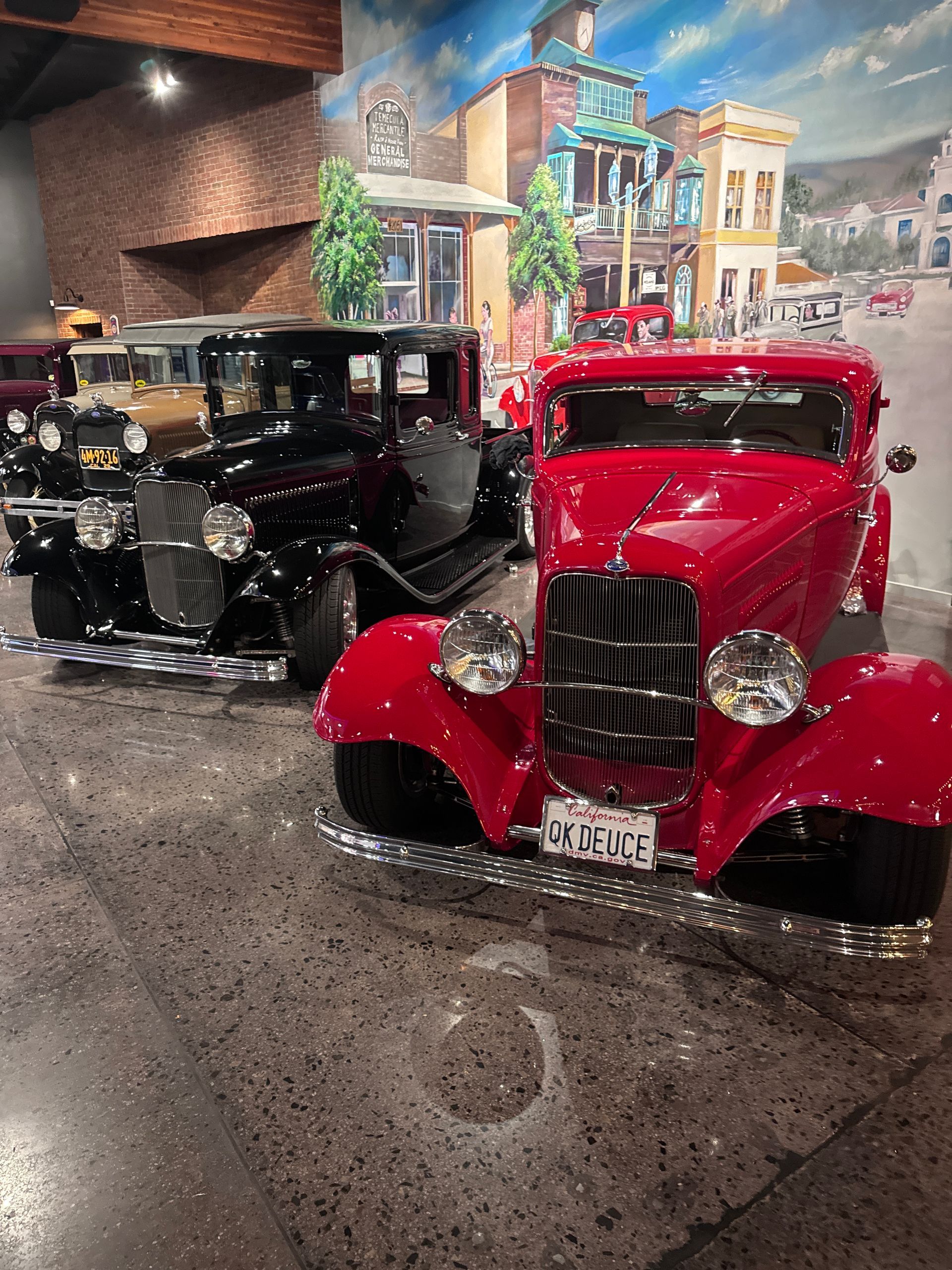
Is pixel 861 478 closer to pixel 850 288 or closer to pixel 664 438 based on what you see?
pixel 664 438

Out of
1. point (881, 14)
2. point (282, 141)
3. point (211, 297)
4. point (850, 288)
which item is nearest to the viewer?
point (881, 14)

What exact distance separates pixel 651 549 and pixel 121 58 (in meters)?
12.0

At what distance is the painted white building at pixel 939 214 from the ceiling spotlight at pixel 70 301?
12.2 meters

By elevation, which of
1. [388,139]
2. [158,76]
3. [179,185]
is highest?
[158,76]

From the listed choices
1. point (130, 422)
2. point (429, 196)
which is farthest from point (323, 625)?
point (429, 196)

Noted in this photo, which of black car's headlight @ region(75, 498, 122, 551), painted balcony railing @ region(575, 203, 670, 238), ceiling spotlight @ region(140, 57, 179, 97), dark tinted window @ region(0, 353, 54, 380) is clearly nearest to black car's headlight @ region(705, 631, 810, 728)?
black car's headlight @ region(75, 498, 122, 551)

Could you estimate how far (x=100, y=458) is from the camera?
6.59 meters

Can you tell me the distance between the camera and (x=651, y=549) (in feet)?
6.88

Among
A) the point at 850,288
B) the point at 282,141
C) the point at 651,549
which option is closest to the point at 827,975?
the point at 651,549

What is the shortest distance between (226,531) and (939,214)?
428 cm

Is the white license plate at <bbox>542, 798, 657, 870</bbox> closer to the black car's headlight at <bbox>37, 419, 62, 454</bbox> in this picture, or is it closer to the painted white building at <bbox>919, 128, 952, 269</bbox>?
the painted white building at <bbox>919, 128, 952, 269</bbox>

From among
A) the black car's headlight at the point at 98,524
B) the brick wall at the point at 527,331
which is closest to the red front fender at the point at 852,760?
the black car's headlight at the point at 98,524

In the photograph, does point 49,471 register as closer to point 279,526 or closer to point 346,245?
point 346,245

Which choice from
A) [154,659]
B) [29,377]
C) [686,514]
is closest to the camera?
[686,514]
